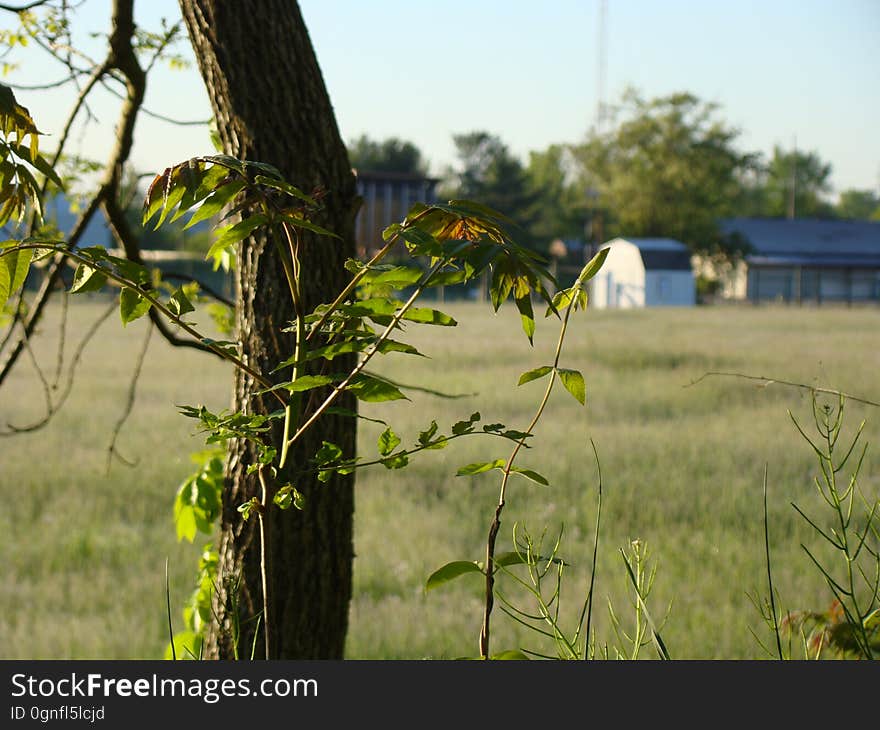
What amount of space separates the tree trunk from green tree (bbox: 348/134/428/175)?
199 feet

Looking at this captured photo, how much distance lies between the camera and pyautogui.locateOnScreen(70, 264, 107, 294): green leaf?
1255 millimetres

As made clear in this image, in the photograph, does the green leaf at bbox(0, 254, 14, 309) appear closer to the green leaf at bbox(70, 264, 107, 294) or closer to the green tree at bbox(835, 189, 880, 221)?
the green leaf at bbox(70, 264, 107, 294)

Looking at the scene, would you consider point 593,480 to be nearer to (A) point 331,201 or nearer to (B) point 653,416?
(B) point 653,416

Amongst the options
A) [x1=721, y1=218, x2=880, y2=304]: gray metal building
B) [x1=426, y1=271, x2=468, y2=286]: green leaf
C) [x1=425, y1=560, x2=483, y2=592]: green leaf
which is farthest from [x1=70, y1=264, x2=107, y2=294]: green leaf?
[x1=721, y1=218, x2=880, y2=304]: gray metal building

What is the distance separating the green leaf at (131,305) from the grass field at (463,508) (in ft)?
2.95

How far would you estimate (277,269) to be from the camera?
2355mm

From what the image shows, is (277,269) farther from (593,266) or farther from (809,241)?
(809,241)

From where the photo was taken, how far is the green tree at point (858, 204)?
125 m

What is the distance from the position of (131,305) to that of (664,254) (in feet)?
218

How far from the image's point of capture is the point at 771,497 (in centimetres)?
828

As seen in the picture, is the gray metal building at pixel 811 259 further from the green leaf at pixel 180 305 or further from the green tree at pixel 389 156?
the green leaf at pixel 180 305

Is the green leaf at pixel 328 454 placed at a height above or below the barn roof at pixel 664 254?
below

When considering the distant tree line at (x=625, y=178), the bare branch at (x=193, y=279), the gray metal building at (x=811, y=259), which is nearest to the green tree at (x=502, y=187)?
the distant tree line at (x=625, y=178)
